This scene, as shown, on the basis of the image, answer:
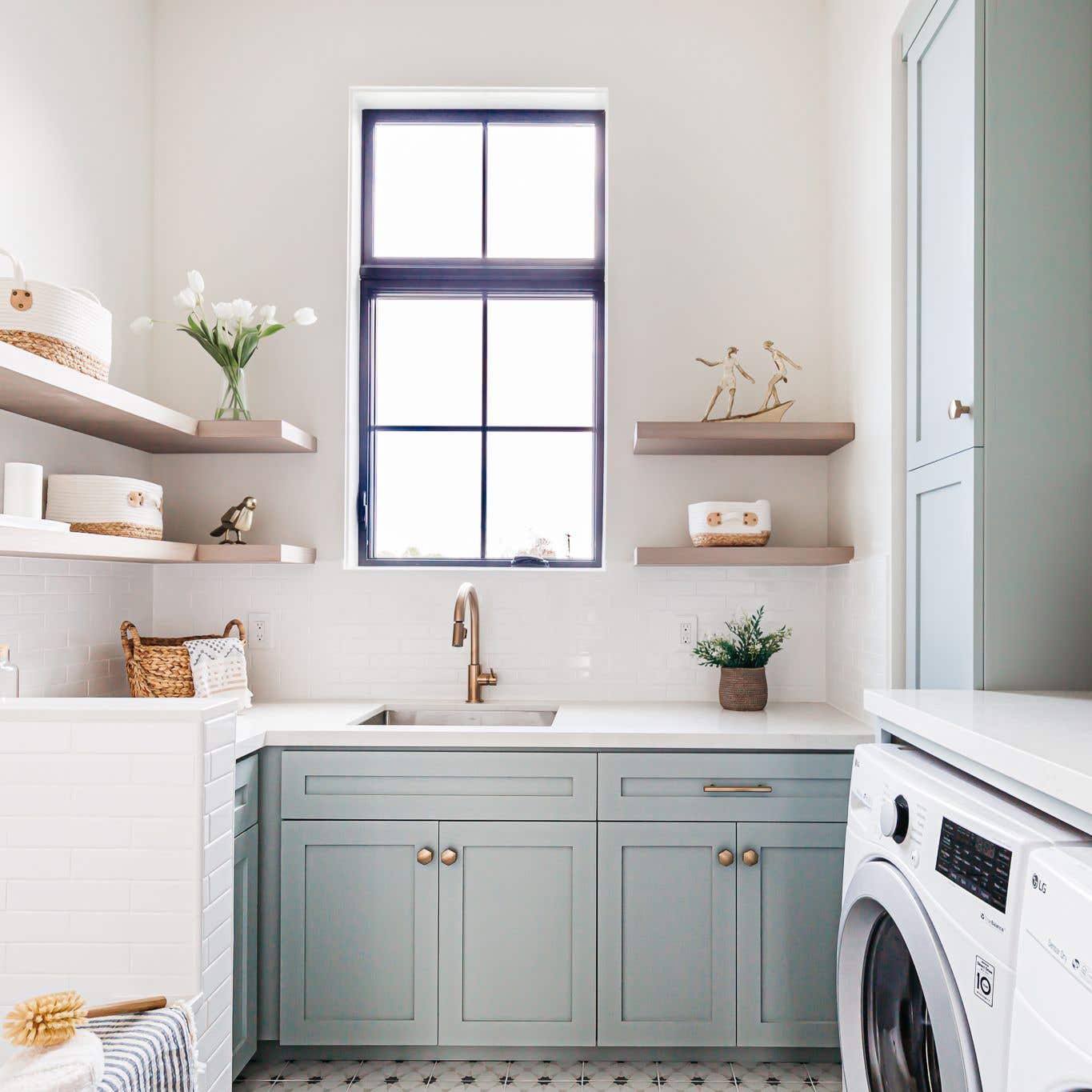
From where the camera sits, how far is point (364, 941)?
7.06 feet

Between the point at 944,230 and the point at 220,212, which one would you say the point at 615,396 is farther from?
the point at 220,212

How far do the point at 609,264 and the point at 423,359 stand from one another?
70cm


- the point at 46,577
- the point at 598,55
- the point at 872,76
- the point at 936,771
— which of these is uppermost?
the point at 598,55

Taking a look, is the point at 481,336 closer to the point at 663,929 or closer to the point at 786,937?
the point at 663,929

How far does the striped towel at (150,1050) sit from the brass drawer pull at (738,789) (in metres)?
1.25

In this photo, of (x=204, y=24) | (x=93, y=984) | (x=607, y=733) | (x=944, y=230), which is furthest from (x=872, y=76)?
(x=93, y=984)

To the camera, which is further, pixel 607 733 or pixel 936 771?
pixel 607 733

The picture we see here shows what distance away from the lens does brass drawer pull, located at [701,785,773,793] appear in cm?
214

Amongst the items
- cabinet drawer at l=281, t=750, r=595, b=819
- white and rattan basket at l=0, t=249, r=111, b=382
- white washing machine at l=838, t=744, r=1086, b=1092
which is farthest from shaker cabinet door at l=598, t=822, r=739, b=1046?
white and rattan basket at l=0, t=249, r=111, b=382

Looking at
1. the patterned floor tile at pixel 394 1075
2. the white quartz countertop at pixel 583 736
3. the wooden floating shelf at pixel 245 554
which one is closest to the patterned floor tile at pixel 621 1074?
the patterned floor tile at pixel 394 1075

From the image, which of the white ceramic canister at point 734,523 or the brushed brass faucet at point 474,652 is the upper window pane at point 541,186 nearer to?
the white ceramic canister at point 734,523

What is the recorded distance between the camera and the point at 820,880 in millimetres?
2141

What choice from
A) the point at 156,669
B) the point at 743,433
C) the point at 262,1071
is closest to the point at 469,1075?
the point at 262,1071

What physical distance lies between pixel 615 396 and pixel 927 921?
1.90 metres
